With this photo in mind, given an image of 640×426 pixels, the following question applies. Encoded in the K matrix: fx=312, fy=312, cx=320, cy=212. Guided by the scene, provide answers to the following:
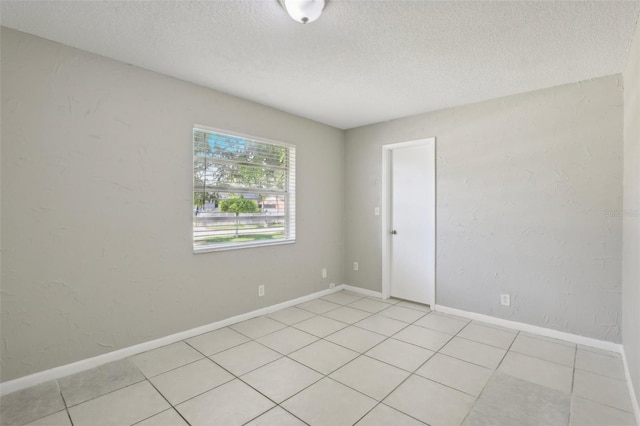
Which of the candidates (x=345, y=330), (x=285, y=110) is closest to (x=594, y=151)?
(x=345, y=330)

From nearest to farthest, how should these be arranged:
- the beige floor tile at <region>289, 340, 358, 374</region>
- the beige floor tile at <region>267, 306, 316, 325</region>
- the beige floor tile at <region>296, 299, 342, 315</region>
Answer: the beige floor tile at <region>289, 340, 358, 374</region>, the beige floor tile at <region>267, 306, 316, 325</region>, the beige floor tile at <region>296, 299, 342, 315</region>

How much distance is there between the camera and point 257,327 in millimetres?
3219

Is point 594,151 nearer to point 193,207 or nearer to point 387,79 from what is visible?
point 387,79

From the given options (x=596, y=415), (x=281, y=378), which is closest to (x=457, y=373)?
(x=596, y=415)

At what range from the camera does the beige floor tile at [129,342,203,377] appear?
238cm

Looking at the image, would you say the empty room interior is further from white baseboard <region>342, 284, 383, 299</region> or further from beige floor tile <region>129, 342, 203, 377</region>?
white baseboard <region>342, 284, 383, 299</region>

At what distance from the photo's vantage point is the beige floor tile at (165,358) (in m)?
2.38

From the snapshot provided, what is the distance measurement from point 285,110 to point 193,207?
1635mm

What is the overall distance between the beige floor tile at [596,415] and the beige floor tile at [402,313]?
1603 mm

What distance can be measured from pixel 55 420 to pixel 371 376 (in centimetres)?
198

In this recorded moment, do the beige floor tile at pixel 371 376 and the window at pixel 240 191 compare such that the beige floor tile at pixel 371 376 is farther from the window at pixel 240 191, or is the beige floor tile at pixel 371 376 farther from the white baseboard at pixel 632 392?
the window at pixel 240 191

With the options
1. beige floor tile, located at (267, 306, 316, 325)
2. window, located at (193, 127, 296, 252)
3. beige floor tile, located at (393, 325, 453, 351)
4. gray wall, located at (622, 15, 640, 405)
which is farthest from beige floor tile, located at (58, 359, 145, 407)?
gray wall, located at (622, 15, 640, 405)

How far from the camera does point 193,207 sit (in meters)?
2.98

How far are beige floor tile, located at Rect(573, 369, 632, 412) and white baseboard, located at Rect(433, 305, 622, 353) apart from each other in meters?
0.59
